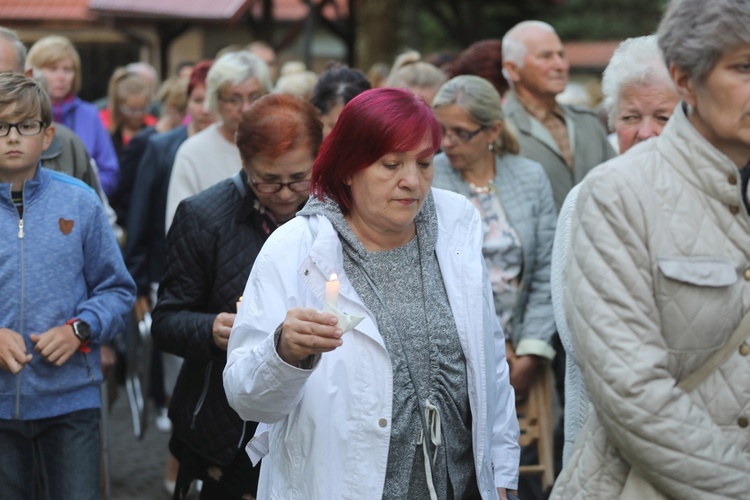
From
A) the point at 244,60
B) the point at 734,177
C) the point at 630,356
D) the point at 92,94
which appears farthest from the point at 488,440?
the point at 92,94

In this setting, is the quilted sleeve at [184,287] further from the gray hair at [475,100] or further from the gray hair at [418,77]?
the gray hair at [418,77]

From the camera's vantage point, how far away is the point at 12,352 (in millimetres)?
4504

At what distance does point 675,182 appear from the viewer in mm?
2865

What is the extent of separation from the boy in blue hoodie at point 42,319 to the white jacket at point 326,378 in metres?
1.32

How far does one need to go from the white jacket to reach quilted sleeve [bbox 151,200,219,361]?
3.52 ft

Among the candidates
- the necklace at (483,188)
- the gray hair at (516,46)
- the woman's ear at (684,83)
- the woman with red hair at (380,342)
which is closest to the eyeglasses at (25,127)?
the woman with red hair at (380,342)

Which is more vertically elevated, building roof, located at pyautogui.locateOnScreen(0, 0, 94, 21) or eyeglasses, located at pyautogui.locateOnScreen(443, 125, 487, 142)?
eyeglasses, located at pyautogui.locateOnScreen(443, 125, 487, 142)

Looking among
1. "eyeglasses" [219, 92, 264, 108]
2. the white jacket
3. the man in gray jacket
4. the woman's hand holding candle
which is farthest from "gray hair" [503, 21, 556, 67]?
the woman's hand holding candle

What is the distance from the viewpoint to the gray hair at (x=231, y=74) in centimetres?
696

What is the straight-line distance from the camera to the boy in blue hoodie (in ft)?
15.3

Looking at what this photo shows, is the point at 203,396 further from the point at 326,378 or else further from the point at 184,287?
the point at 326,378

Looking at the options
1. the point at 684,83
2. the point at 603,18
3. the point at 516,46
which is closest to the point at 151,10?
the point at 516,46

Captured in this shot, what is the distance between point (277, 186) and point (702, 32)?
7.16 ft

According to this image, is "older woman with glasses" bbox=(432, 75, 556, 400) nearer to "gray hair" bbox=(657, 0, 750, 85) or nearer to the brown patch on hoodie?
the brown patch on hoodie
